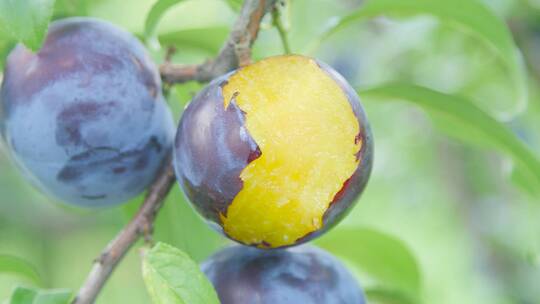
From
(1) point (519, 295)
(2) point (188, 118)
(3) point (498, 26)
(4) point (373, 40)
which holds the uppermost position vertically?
(2) point (188, 118)

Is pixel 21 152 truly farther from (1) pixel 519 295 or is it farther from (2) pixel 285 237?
(1) pixel 519 295

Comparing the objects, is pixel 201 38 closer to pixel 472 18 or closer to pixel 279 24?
pixel 279 24

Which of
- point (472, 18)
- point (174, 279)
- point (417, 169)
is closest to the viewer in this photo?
point (174, 279)

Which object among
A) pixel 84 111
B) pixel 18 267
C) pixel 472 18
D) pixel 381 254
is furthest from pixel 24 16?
pixel 381 254

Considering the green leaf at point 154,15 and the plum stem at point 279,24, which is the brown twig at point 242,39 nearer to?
the plum stem at point 279,24

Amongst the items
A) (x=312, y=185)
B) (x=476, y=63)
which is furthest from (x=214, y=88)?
(x=476, y=63)

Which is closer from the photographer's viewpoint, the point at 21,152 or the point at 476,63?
the point at 21,152
